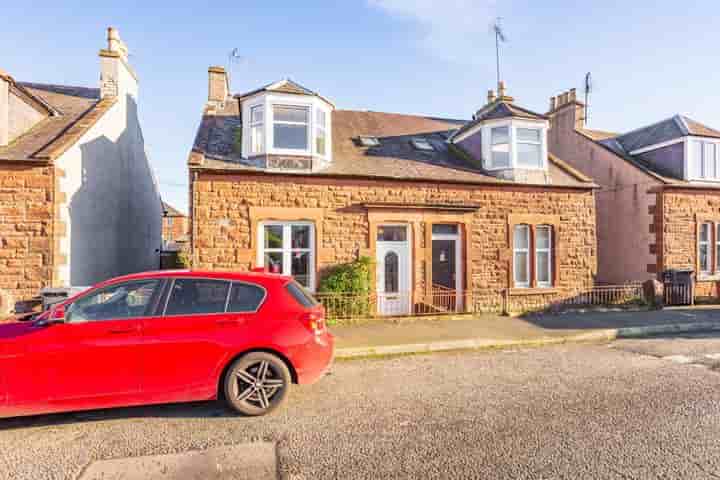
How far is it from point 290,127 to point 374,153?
2913 millimetres

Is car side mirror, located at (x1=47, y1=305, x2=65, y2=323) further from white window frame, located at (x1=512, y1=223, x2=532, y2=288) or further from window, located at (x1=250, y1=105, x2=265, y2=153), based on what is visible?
white window frame, located at (x1=512, y1=223, x2=532, y2=288)

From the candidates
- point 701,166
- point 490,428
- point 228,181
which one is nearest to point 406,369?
point 490,428

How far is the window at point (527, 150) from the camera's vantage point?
39.8ft

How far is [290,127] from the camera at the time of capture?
1069 centimetres

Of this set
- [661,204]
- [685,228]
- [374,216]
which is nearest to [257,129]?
[374,216]

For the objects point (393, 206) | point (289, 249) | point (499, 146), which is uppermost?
point (499, 146)

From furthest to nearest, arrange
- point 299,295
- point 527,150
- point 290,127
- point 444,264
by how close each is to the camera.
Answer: point 527,150 < point 444,264 < point 290,127 < point 299,295

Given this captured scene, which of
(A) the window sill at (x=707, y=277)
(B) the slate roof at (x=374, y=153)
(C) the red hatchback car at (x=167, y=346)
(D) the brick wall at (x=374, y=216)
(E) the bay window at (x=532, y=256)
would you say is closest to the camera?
(C) the red hatchback car at (x=167, y=346)

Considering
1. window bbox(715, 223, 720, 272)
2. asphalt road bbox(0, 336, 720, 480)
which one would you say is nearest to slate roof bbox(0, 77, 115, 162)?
asphalt road bbox(0, 336, 720, 480)

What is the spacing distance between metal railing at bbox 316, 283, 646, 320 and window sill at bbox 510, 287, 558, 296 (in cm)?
3

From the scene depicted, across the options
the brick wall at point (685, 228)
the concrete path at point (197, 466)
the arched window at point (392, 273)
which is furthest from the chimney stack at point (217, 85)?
the brick wall at point (685, 228)

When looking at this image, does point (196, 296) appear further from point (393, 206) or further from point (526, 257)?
point (526, 257)

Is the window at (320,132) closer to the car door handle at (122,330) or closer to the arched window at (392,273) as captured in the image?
the arched window at (392,273)

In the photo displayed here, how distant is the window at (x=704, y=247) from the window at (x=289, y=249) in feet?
47.5
